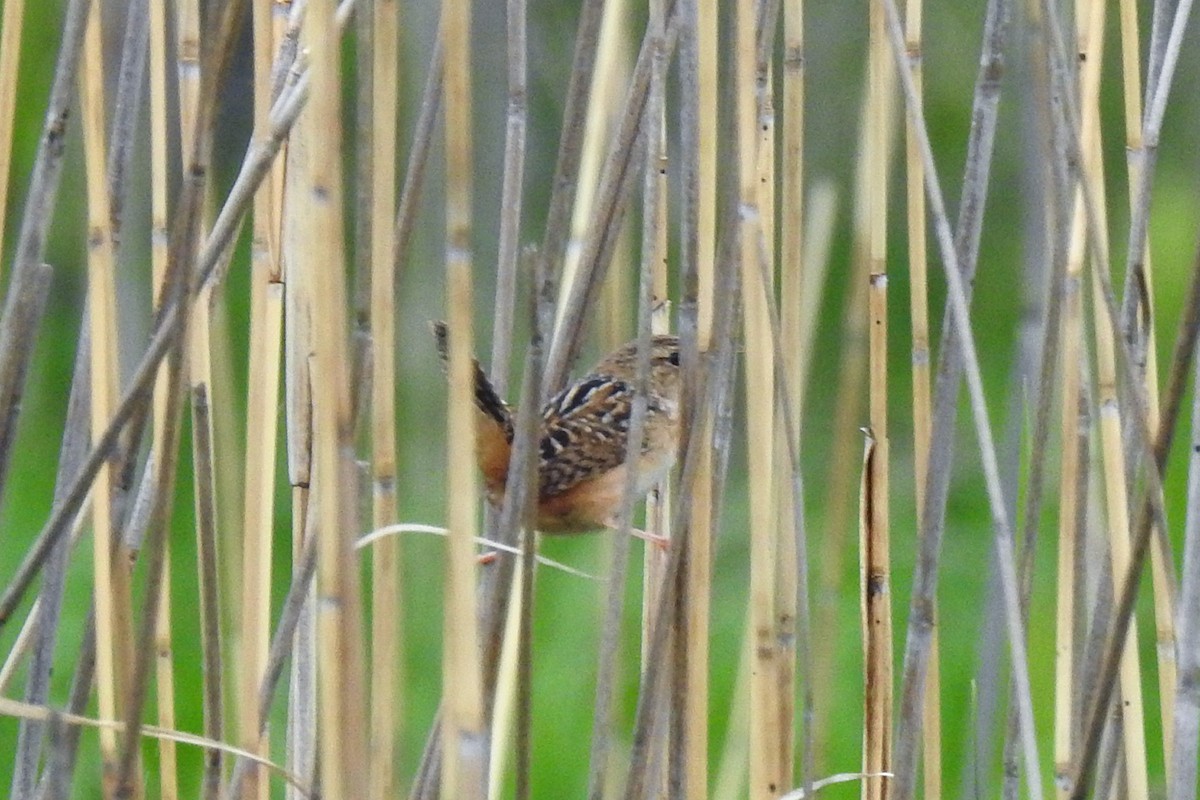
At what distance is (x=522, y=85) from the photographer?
1067 millimetres

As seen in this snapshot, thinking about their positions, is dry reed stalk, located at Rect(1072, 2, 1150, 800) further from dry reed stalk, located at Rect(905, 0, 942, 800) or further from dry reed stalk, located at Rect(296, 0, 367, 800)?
dry reed stalk, located at Rect(296, 0, 367, 800)

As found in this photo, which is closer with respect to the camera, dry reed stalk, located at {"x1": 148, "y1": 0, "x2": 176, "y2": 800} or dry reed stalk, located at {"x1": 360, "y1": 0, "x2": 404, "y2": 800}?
dry reed stalk, located at {"x1": 360, "y1": 0, "x2": 404, "y2": 800}

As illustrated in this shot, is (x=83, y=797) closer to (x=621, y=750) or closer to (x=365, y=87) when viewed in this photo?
(x=621, y=750)

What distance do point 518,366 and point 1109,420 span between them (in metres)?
2.01

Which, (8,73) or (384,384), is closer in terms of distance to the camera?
(384,384)

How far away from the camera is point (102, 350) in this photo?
3.32ft

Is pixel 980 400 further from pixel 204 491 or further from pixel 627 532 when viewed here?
pixel 204 491

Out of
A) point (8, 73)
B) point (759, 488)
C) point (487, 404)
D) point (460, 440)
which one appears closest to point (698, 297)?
point (759, 488)

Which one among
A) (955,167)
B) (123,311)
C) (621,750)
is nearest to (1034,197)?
(955,167)

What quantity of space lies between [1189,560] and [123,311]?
2.56m

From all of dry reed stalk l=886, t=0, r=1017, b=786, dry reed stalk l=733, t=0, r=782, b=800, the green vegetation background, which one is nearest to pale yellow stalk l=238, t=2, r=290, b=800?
dry reed stalk l=733, t=0, r=782, b=800

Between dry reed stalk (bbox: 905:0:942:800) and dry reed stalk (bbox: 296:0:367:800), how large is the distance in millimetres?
479

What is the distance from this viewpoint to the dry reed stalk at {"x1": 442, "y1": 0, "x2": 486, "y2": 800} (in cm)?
77

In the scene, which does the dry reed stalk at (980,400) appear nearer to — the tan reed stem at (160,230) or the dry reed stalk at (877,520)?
the dry reed stalk at (877,520)
